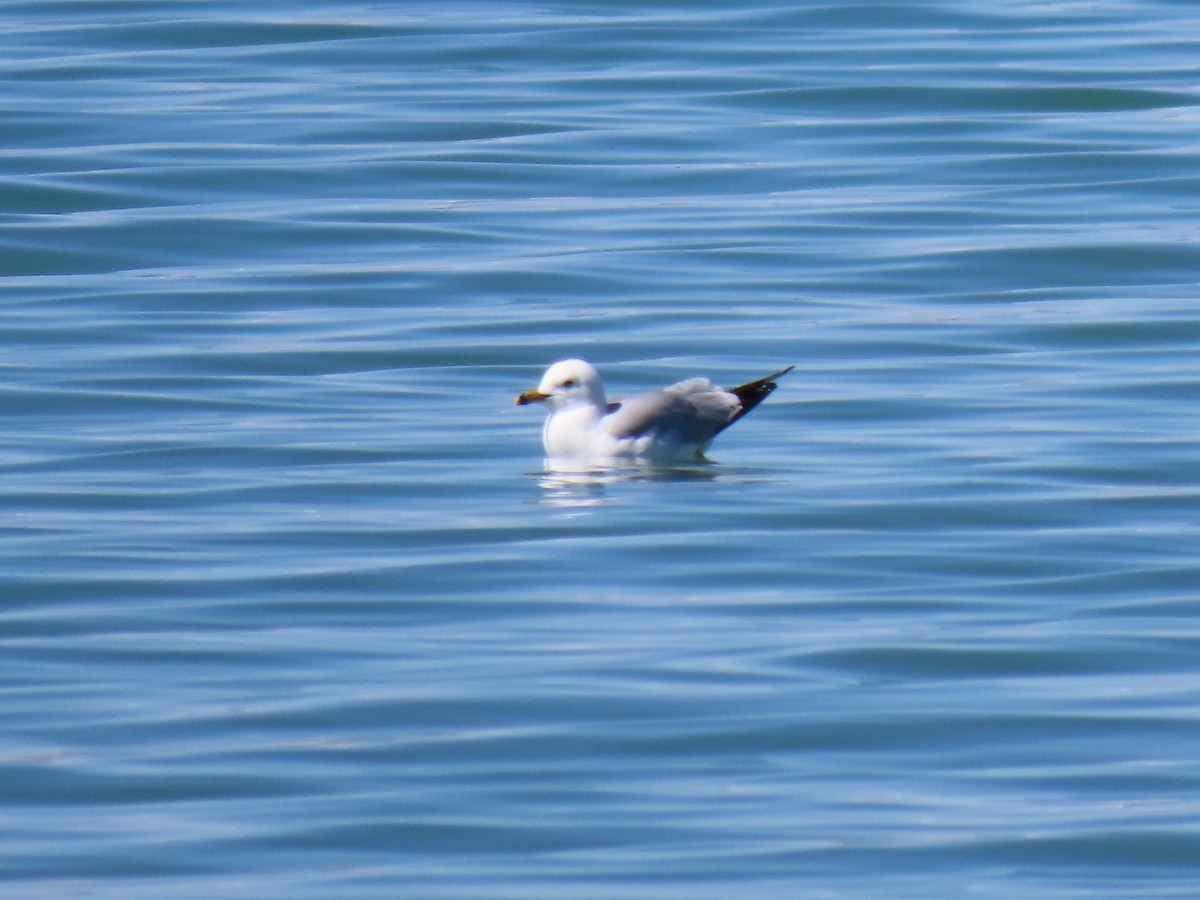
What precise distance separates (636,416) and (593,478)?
0.98ft

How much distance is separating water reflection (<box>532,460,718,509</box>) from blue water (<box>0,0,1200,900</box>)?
7cm

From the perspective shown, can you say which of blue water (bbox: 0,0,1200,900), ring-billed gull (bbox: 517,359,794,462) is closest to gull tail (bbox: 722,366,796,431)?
ring-billed gull (bbox: 517,359,794,462)

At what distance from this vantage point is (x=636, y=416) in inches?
394

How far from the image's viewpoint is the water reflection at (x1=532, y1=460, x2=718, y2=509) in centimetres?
947

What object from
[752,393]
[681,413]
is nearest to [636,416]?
[681,413]

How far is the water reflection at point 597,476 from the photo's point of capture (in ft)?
31.1

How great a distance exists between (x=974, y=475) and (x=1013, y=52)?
428 inches

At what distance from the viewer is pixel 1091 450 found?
32.6 feet

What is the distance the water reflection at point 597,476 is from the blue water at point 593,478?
0.23ft

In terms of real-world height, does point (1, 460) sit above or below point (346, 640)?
above

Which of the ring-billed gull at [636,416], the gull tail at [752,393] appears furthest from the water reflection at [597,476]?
the gull tail at [752,393]

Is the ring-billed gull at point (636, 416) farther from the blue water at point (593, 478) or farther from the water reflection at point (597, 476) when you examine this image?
the blue water at point (593, 478)

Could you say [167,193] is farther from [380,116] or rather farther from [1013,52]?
[1013,52]

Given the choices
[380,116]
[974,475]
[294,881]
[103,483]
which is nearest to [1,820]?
[294,881]
